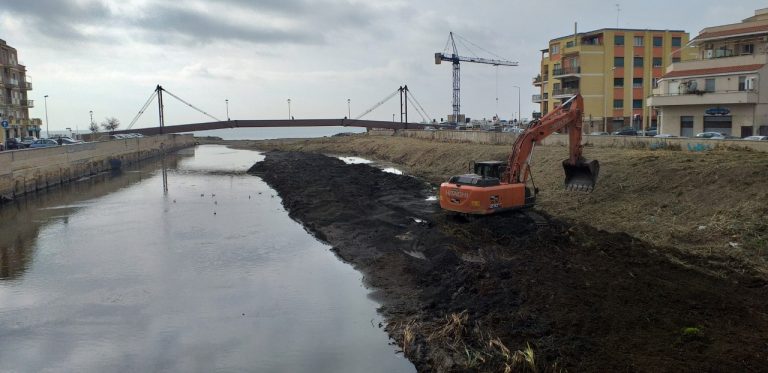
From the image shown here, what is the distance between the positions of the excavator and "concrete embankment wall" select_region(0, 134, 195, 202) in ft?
109

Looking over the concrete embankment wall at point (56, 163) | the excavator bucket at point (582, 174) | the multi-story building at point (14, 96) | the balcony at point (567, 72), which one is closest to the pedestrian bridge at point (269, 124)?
the multi-story building at point (14, 96)

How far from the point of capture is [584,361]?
1126cm

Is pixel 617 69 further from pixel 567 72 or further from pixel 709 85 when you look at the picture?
pixel 709 85

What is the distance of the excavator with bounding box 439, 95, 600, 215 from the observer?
22.4m

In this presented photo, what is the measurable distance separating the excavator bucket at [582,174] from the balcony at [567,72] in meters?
54.8

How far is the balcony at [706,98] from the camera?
4862 centimetres

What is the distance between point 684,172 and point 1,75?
89.7 meters

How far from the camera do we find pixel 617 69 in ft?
256

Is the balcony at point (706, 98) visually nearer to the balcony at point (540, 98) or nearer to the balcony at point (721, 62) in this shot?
the balcony at point (721, 62)

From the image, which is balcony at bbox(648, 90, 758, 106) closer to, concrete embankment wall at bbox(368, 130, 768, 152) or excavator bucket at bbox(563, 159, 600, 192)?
concrete embankment wall at bbox(368, 130, 768, 152)

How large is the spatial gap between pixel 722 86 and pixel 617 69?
28.1m

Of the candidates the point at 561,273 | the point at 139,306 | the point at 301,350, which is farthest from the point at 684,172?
the point at 139,306

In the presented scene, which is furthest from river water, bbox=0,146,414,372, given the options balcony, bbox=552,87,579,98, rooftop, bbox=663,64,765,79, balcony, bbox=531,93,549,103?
balcony, bbox=531,93,549,103

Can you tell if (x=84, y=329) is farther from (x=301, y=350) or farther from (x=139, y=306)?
(x=301, y=350)
